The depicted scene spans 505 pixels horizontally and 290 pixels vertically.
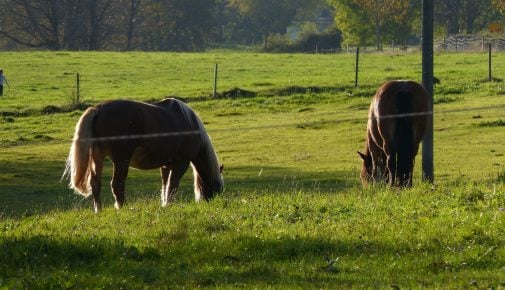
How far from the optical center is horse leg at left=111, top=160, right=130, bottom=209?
49.3 feet

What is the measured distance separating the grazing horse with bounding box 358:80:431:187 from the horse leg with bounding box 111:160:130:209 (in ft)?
12.0

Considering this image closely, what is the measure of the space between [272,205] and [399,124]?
12.4 ft

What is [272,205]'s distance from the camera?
12273mm

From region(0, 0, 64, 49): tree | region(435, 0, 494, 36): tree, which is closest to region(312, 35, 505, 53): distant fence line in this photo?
region(435, 0, 494, 36): tree

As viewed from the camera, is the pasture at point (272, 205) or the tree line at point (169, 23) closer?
the pasture at point (272, 205)

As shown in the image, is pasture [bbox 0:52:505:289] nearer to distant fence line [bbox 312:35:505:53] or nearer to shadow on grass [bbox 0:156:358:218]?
shadow on grass [bbox 0:156:358:218]

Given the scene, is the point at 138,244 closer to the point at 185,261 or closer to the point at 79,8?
the point at 185,261

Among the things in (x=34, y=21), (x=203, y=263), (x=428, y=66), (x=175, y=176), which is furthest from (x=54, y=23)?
(x=203, y=263)

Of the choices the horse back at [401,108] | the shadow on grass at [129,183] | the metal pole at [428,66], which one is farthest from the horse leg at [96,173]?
the metal pole at [428,66]

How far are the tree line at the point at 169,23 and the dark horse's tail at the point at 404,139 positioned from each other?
6162cm

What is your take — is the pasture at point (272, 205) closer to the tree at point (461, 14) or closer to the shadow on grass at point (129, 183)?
the shadow on grass at point (129, 183)

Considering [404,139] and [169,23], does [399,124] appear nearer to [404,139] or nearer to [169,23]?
[404,139]

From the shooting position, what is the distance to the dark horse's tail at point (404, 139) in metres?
15.2

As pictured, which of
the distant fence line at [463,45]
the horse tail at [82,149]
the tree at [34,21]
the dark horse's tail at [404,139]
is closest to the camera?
the horse tail at [82,149]
